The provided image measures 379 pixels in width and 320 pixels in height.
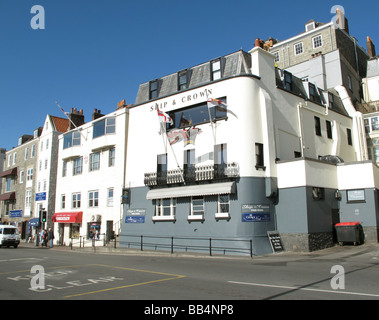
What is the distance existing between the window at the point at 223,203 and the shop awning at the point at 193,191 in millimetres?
693

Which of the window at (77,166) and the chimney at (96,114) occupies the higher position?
the chimney at (96,114)

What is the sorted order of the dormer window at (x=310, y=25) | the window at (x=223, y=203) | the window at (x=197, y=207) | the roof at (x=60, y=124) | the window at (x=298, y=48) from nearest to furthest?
the window at (x=223, y=203), the window at (x=197, y=207), the window at (x=298, y=48), the roof at (x=60, y=124), the dormer window at (x=310, y=25)


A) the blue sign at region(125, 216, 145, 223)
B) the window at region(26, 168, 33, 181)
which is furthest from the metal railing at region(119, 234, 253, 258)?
the window at region(26, 168, 33, 181)

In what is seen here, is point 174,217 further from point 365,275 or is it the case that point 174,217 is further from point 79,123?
point 79,123

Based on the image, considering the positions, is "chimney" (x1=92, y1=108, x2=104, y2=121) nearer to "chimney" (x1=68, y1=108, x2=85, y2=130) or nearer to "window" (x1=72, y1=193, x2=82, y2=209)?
"chimney" (x1=68, y1=108, x2=85, y2=130)

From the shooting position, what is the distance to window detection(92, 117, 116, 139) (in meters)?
31.4

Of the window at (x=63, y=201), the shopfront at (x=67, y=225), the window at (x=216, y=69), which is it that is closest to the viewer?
the window at (x=216, y=69)

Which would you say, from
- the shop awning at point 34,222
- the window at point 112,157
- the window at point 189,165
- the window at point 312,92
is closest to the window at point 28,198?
the shop awning at point 34,222

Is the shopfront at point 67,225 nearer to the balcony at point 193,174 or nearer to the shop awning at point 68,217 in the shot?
the shop awning at point 68,217

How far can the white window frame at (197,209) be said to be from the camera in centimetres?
2313

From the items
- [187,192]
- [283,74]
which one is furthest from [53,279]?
[283,74]

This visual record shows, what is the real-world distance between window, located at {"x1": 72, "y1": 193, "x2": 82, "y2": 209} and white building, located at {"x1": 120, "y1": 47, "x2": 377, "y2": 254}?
8664 mm

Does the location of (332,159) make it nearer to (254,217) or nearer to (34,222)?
(254,217)

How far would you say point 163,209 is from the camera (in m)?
25.5
